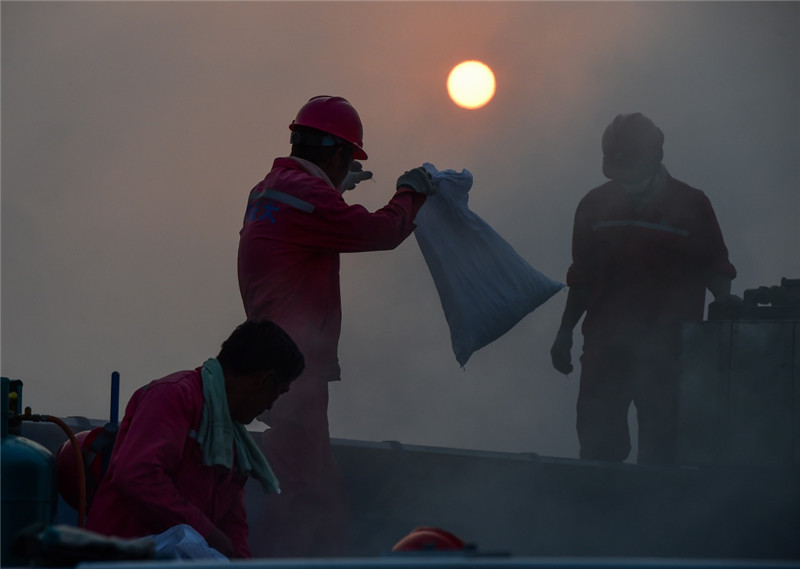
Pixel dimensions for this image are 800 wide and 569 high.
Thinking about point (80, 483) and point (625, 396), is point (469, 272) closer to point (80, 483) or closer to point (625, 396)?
point (625, 396)

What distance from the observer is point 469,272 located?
5098mm

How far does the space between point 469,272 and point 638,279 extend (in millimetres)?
1479

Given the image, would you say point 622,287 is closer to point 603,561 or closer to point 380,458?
point 380,458

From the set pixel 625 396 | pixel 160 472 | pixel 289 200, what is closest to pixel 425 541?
pixel 160 472

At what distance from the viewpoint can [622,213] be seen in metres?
6.36

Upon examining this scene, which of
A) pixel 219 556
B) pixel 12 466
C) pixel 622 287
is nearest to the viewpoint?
pixel 219 556

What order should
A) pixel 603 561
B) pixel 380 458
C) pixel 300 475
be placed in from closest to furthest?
pixel 603 561, pixel 300 475, pixel 380 458

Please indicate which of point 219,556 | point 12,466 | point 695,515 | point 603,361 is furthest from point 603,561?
point 603,361

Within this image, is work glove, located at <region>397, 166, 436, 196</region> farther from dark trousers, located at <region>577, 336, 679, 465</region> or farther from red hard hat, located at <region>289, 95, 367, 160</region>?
dark trousers, located at <region>577, 336, 679, 465</region>

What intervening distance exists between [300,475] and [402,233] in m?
0.93

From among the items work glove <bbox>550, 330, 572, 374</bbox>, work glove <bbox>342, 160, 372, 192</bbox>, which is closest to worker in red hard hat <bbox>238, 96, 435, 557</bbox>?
work glove <bbox>342, 160, 372, 192</bbox>

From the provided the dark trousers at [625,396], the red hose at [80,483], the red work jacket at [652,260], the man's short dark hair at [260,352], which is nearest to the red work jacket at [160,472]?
the man's short dark hair at [260,352]

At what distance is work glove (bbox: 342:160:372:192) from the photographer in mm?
5023

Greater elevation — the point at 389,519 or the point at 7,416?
the point at 7,416
